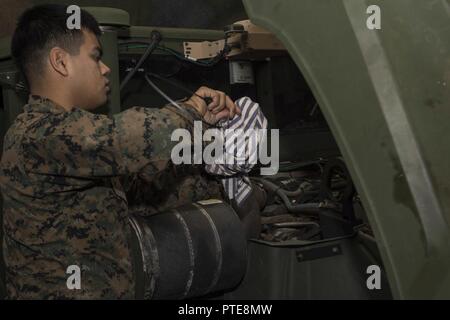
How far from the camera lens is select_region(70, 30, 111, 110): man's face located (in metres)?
1.74

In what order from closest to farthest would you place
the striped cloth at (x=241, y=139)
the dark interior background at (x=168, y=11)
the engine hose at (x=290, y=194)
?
the striped cloth at (x=241, y=139) < the engine hose at (x=290, y=194) < the dark interior background at (x=168, y=11)

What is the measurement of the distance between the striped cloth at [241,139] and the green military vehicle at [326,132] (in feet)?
0.57

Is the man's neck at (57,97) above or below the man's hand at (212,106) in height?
above

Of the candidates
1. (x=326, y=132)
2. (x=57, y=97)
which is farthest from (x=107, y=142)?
(x=326, y=132)

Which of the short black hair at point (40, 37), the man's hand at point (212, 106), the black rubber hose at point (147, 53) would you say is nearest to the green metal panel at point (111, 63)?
the black rubber hose at point (147, 53)

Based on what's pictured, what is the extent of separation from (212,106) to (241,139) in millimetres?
255

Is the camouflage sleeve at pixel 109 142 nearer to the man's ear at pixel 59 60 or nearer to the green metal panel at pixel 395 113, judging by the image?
the man's ear at pixel 59 60

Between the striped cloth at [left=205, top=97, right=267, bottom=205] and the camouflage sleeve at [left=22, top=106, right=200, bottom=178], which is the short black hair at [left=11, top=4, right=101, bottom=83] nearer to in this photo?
the camouflage sleeve at [left=22, top=106, right=200, bottom=178]

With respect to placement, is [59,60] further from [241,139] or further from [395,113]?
[395,113]

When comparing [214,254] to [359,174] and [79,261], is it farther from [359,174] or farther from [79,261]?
[359,174]

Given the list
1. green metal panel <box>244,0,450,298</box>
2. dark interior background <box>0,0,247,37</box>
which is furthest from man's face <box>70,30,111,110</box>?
dark interior background <box>0,0,247,37</box>

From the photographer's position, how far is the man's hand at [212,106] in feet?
5.57

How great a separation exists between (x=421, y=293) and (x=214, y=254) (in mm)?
990

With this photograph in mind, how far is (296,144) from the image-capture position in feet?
10.0
